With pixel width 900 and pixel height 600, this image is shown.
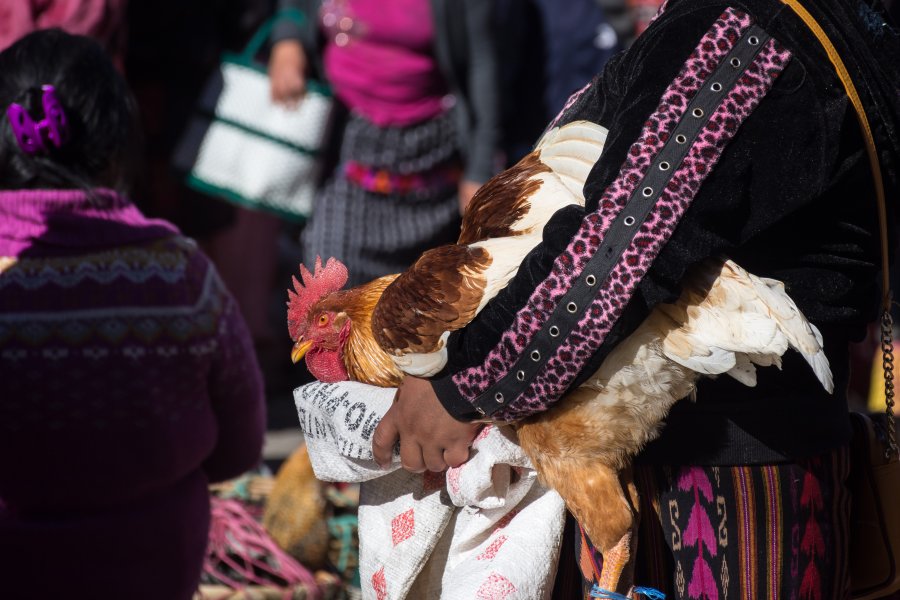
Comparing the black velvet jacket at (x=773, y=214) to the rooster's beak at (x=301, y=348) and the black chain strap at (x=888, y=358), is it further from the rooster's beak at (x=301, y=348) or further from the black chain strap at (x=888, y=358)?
the rooster's beak at (x=301, y=348)

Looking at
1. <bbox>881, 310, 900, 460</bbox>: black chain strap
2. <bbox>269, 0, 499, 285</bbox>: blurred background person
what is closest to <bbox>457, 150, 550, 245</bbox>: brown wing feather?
<bbox>881, 310, 900, 460</bbox>: black chain strap

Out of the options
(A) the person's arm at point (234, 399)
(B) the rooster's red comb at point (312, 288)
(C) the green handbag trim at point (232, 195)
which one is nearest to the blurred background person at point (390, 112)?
(C) the green handbag trim at point (232, 195)

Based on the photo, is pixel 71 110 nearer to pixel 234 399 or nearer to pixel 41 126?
pixel 41 126

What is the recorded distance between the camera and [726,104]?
4.37 ft

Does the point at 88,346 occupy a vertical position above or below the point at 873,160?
below

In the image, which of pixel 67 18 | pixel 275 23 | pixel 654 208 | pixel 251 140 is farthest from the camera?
pixel 275 23

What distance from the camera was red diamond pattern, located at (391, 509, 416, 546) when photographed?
1.71m

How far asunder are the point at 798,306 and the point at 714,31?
16.0 inches

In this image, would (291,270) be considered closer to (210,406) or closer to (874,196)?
(210,406)

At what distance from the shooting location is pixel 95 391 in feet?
7.22

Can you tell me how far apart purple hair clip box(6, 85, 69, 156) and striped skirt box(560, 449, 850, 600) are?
1401 millimetres

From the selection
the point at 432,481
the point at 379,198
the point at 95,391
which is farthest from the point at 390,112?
the point at 432,481

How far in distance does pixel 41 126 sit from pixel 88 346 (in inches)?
18.6

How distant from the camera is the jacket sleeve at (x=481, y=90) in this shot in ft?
12.3
